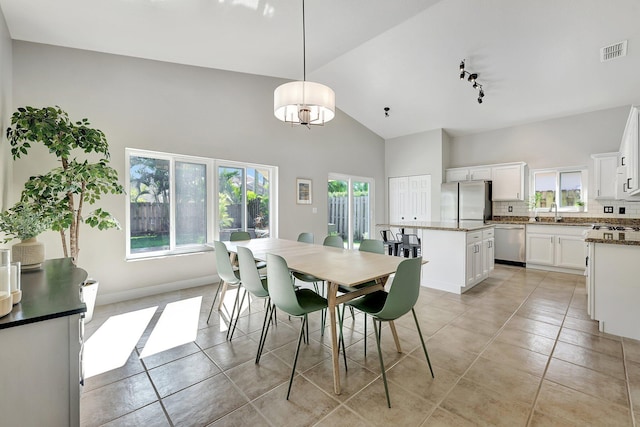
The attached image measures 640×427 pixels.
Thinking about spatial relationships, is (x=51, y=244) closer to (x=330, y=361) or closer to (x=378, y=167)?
(x=330, y=361)

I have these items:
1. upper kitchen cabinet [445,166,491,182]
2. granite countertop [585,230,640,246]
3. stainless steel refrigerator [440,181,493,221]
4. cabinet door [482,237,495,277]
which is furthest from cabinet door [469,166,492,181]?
granite countertop [585,230,640,246]

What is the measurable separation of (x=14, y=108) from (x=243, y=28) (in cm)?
244

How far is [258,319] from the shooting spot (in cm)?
286

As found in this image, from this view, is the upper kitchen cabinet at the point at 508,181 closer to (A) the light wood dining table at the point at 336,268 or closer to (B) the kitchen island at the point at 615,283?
(B) the kitchen island at the point at 615,283

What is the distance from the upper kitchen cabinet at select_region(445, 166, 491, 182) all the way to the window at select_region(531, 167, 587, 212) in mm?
793

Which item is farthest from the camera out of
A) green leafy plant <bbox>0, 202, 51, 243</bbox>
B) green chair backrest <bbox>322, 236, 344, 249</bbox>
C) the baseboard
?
the baseboard

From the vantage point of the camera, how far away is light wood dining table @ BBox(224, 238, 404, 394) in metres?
1.74

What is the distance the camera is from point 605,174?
14.9 feet

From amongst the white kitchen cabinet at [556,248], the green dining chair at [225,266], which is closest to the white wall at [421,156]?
the white kitchen cabinet at [556,248]

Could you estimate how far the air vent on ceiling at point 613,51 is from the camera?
327cm

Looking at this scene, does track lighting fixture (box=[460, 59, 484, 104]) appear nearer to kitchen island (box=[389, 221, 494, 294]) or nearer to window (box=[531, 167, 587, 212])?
kitchen island (box=[389, 221, 494, 294])

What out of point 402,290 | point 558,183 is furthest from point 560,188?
point 402,290

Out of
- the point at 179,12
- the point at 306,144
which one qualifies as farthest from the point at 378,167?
the point at 179,12

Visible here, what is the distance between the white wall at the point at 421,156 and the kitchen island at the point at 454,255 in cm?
215
